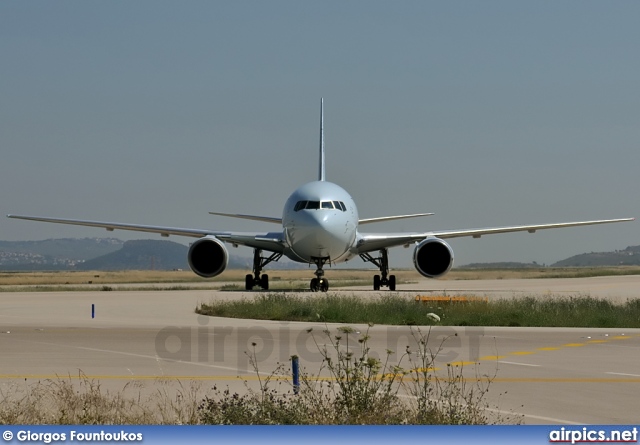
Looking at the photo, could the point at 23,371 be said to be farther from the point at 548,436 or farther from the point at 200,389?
the point at 548,436

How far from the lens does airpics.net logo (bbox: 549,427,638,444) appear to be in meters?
7.96

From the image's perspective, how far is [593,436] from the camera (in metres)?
8.29

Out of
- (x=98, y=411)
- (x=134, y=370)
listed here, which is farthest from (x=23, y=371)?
(x=98, y=411)

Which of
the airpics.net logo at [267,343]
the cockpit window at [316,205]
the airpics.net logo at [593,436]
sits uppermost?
the cockpit window at [316,205]

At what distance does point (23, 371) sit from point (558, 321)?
15681 mm

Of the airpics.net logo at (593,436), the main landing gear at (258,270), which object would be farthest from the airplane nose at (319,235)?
the airpics.net logo at (593,436)

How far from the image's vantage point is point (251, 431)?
7625 mm

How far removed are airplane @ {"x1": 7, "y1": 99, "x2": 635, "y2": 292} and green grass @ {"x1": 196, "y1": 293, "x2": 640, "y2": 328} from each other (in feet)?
27.4

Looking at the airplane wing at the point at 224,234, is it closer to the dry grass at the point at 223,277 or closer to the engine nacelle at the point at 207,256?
the engine nacelle at the point at 207,256

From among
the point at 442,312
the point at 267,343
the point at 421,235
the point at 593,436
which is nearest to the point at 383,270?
the point at 421,235

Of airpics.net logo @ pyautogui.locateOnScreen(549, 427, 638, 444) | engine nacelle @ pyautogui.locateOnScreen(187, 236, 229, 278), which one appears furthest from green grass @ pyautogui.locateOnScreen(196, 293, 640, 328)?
airpics.net logo @ pyautogui.locateOnScreen(549, 427, 638, 444)

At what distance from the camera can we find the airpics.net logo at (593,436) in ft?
26.1

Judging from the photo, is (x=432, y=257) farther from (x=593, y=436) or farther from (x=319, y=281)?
(x=593, y=436)

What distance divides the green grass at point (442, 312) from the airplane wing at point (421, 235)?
12.4 meters
